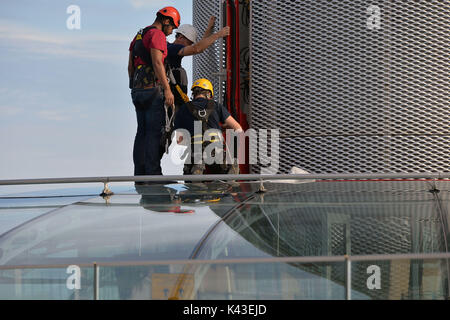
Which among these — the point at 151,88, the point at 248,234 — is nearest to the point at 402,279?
the point at 248,234

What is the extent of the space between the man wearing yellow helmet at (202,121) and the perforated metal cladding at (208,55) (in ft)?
2.41

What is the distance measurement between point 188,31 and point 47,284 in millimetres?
5204

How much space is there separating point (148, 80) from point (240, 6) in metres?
1.67

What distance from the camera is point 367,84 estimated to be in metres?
7.31

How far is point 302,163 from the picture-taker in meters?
7.66

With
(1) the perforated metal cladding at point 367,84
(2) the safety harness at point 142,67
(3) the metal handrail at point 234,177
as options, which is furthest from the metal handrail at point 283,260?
(2) the safety harness at point 142,67

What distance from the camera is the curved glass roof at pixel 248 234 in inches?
172

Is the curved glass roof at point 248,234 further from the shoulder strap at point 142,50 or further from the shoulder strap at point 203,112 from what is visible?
the shoulder strap at point 142,50

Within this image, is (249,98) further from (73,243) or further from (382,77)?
(73,243)

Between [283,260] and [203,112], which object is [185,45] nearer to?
[203,112]

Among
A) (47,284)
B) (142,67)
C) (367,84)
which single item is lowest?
(47,284)

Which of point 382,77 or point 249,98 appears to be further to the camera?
point 249,98
